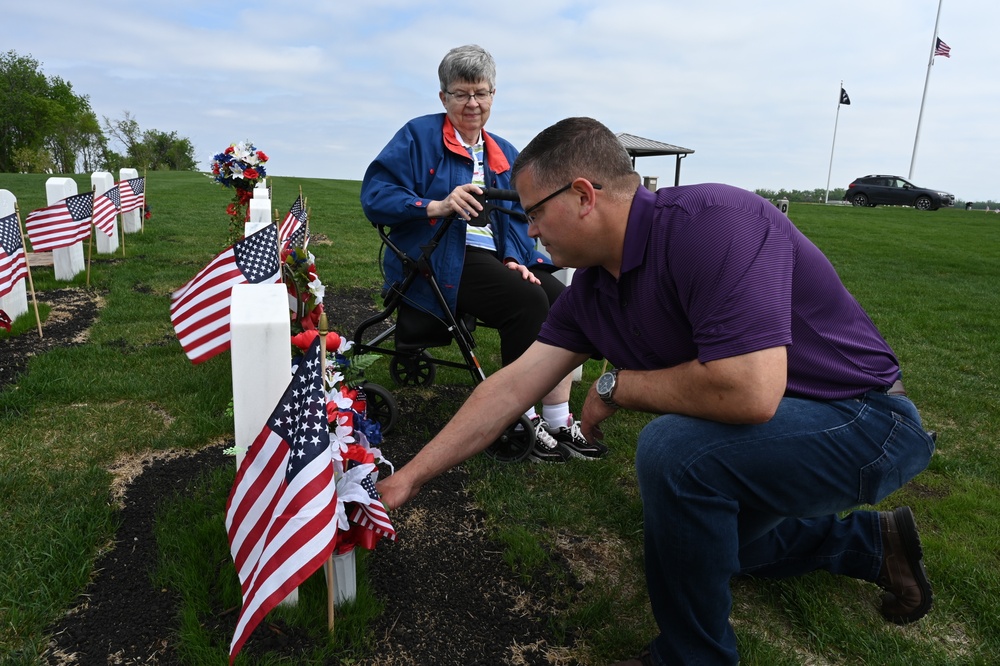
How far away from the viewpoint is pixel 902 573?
2.55m

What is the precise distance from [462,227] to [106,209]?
655 cm

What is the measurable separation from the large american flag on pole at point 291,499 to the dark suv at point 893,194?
111 ft

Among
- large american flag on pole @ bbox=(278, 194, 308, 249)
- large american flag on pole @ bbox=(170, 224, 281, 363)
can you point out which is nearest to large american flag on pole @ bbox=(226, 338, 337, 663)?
large american flag on pole @ bbox=(170, 224, 281, 363)

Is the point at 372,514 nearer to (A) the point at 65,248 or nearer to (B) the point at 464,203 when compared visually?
(B) the point at 464,203

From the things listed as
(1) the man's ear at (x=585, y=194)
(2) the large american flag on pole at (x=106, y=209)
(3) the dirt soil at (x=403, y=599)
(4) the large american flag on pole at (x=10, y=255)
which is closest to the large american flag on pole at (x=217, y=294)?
(3) the dirt soil at (x=403, y=599)

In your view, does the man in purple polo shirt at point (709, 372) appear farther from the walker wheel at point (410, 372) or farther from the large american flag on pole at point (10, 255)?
the large american flag on pole at point (10, 255)

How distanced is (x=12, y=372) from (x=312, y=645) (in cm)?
377

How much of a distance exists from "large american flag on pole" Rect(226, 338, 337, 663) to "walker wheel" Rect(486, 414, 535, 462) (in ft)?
6.13

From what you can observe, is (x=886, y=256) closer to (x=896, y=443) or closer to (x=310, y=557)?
(x=896, y=443)

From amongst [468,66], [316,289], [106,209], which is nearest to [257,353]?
[316,289]

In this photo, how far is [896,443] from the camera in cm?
207

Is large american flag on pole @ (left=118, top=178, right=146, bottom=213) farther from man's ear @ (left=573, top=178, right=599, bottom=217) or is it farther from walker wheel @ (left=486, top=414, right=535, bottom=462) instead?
man's ear @ (left=573, top=178, right=599, bottom=217)

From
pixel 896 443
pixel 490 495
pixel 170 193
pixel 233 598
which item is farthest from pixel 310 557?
pixel 170 193

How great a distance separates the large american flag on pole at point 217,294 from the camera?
3.28 meters
